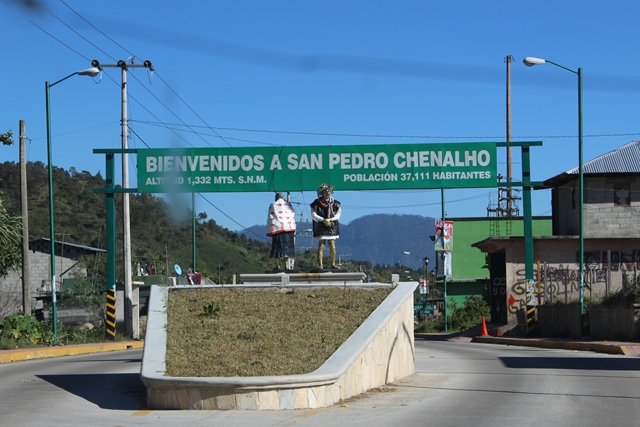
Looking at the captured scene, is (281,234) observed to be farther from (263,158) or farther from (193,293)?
(263,158)

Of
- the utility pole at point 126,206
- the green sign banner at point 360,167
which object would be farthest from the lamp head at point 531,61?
the utility pole at point 126,206

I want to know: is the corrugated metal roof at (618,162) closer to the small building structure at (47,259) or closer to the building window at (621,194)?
the building window at (621,194)

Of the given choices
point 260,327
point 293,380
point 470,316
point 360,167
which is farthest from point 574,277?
point 293,380

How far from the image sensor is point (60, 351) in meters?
25.7

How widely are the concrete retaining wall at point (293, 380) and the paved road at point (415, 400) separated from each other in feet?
0.73

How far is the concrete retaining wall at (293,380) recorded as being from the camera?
11234 mm

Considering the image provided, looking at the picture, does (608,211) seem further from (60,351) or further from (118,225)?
(118,225)

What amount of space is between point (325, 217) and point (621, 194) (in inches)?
884

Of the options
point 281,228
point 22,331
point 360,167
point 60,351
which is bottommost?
point 60,351

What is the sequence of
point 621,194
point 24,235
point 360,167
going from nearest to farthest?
point 360,167 < point 24,235 < point 621,194

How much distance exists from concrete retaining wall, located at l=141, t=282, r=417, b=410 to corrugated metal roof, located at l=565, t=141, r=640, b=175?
26.1 metres

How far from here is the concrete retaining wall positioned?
36.9ft

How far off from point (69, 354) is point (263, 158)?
8.56m

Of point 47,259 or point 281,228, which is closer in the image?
point 281,228
